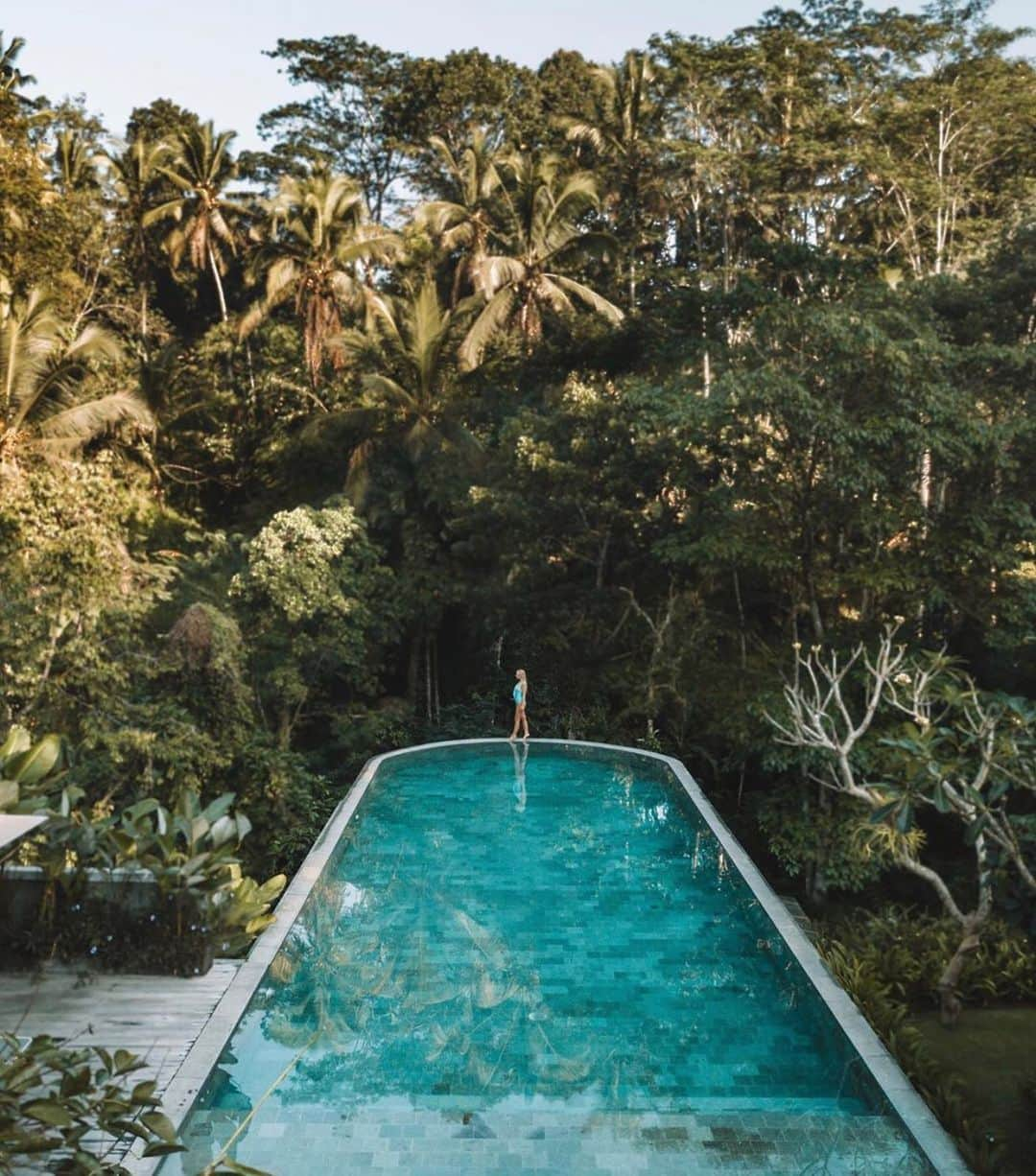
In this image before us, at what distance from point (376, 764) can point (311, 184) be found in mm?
14901

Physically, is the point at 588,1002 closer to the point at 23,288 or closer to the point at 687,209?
the point at 23,288

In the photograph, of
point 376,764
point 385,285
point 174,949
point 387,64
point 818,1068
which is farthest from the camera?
point 387,64

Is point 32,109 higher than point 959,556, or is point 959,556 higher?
point 32,109

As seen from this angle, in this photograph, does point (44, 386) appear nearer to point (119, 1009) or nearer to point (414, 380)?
point (414, 380)

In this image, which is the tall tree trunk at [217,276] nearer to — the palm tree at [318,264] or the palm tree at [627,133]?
the palm tree at [318,264]

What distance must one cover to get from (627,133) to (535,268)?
4.66 m

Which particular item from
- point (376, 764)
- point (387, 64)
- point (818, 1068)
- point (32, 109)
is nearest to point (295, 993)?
point (818, 1068)

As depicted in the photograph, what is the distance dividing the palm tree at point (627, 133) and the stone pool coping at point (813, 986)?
57.7 ft

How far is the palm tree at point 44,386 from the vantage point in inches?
624

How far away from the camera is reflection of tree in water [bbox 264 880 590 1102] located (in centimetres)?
498

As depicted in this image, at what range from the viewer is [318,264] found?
73.2 feet

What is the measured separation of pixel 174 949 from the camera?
5.78 meters

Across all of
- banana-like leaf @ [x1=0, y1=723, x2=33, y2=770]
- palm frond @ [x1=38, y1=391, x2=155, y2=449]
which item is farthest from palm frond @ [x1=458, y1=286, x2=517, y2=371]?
banana-like leaf @ [x1=0, y1=723, x2=33, y2=770]

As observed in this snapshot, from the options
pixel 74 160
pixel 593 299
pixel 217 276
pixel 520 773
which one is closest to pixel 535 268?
pixel 593 299
